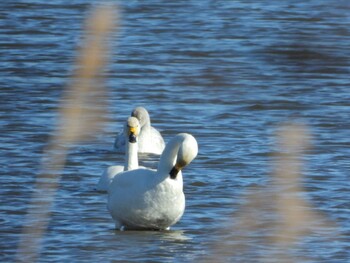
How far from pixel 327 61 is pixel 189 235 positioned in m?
5.31

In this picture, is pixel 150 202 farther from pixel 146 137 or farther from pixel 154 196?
pixel 146 137

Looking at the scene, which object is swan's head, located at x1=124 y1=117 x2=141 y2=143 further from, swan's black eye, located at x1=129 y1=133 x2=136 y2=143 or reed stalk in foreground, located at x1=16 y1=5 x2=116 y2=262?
reed stalk in foreground, located at x1=16 y1=5 x2=116 y2=262

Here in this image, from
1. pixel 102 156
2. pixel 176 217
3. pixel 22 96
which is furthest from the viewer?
pixel 22 96

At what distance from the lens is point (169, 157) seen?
7.13m

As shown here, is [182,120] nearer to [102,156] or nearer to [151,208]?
[102,156]

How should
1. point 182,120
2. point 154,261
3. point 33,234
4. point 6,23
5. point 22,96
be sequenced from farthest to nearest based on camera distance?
point 6,23, point 22,96, point 182,120, point 154,261, point 33,234

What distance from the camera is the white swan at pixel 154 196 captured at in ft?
22.7

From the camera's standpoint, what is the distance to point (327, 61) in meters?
1.81

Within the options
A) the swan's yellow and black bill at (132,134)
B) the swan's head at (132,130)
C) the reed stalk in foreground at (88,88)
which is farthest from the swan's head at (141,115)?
the reed stalk in foreground at (88,88)

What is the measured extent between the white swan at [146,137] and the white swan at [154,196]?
3.10m

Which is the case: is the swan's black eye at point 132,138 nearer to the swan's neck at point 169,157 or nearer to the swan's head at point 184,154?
the swan's neck at point 169,157

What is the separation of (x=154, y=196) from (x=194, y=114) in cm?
435

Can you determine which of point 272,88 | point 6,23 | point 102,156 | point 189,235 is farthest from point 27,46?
point 189,235

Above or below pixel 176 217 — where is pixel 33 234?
above
